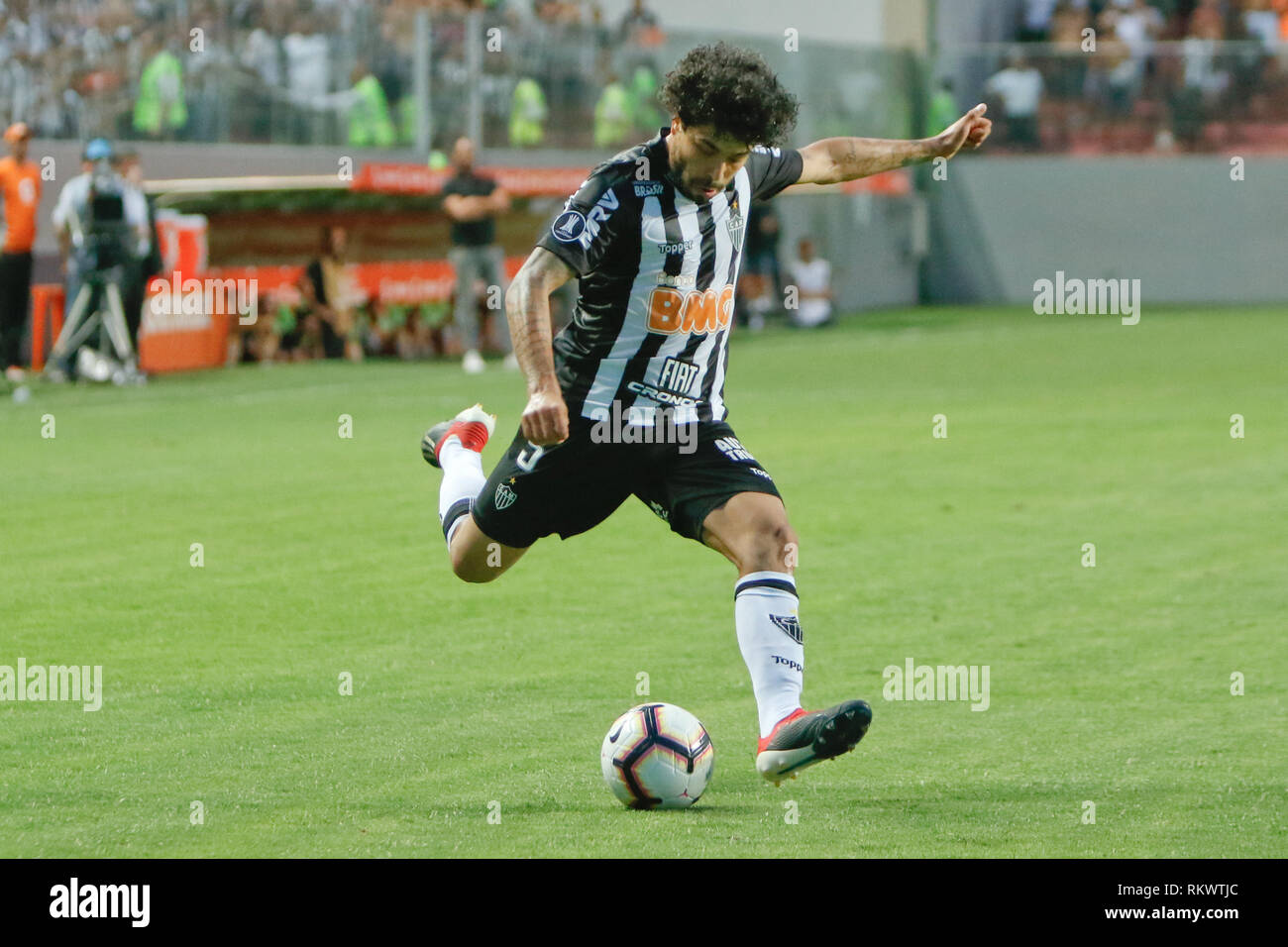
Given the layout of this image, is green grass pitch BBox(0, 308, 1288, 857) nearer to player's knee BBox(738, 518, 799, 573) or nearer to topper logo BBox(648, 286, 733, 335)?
player's knee BBox(738, 518, 799, 573)

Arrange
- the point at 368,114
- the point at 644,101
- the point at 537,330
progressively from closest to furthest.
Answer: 1. the point at 537,330
2. the point at 368,114
3. the point at 644,101

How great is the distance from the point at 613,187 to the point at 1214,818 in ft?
8.31

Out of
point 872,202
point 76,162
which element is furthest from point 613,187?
point 872,202

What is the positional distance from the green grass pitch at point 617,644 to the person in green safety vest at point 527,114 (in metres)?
13.2

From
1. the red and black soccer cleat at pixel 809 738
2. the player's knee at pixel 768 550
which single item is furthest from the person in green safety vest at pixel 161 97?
the red and black soccer cleat at pixel 809 738

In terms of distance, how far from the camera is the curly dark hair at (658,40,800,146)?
589 cm

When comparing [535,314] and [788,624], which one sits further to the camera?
[788,624]

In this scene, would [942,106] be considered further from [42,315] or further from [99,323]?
[99,323]

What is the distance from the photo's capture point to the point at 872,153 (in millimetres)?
7066

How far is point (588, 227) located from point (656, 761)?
1597mm

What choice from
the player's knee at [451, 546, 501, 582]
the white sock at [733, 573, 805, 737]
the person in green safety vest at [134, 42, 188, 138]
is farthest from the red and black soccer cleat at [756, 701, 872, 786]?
the person in green safety vest at [134, 42, 188, 138]

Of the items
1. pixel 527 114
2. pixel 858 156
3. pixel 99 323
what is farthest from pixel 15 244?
pixel 858 156

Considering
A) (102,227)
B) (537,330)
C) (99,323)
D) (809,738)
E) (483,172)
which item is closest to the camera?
(809,738)

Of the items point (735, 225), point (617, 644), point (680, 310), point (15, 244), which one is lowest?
point (15, 244)
